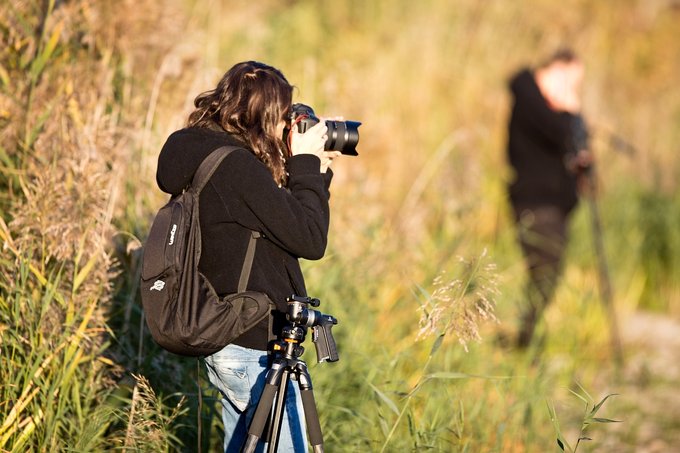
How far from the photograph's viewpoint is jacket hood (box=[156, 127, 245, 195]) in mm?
2758

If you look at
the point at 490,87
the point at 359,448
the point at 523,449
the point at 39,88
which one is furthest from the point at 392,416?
the point at 490,87

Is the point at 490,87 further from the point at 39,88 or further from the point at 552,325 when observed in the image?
the point at 39,88

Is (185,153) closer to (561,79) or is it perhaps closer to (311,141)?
(311,141)

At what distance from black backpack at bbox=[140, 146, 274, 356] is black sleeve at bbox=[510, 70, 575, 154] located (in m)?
4.47

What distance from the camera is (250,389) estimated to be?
9.16 ft

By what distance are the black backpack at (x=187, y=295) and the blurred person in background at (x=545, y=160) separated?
4.20m

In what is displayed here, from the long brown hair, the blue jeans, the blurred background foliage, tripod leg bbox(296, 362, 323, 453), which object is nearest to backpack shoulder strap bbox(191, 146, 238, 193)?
the long brown hair

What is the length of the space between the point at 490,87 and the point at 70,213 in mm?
5987

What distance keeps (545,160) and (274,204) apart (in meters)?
4.58

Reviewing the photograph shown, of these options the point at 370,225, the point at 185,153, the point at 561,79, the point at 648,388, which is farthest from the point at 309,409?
the point at 561,79

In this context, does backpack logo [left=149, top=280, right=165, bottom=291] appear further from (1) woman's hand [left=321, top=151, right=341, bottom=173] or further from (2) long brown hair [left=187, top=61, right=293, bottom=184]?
(1) woman's hand [left=321, top=151, right=341, bottom=173]

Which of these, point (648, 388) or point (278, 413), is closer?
point (278, 413)

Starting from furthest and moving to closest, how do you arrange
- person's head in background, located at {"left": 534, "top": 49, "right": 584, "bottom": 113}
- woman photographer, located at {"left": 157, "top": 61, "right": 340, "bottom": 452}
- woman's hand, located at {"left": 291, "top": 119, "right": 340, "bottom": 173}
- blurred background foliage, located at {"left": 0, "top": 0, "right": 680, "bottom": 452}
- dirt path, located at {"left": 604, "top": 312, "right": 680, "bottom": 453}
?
person's head in background, located at {"left": 534, "top": 49, "right": 584, "bottom": 113}, dirt path, located at {"left": 604, "top": 312, "right": 680, "bottom": 453}, blurred background foliage, located at {"left": 0, "top": 0, "right": 680, "bottom": 452}, woman's hand, located at {"left": 291, "top": 119, "right": 340, "bottom": 173}, woman photographer, located at {"left": 157, "top": 61, "right": 340, "bottom": 452}

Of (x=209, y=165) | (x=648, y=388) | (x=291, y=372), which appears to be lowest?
(x=291, y=372)
